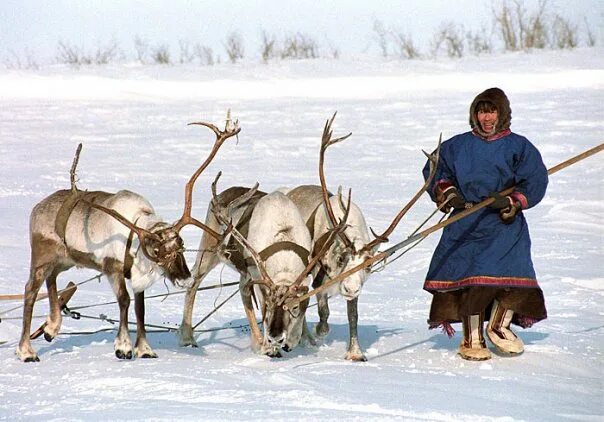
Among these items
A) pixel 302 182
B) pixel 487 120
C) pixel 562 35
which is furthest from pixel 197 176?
pixel 562 35

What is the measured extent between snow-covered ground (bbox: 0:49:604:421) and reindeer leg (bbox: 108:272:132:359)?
0.12 meters

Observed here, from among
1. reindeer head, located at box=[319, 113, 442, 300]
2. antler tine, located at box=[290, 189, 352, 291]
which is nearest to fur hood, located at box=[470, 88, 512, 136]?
reindeer head, located at box=[319, 113, 442, 300]

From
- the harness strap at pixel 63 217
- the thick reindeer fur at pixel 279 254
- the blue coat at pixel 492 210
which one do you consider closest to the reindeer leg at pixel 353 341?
the thick reindeer fur at pixel 279 254

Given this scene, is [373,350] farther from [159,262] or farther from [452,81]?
[452,81]

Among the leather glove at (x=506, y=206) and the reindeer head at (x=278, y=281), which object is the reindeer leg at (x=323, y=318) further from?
the leather glove at (x=506, y=206)

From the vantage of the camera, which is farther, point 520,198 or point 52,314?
point 52,314

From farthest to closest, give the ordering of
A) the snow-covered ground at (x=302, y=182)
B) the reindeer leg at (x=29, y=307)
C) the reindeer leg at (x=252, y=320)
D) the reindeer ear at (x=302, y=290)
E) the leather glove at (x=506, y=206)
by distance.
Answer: the reindeer leg at (x=252, y=320) → the reindeer leg at (x=29, y=307) → the reindeer ear at (x=302, y=290) → the leather glove at (x=506, y=206) → the snow-covered ground at (x=302, y=182)

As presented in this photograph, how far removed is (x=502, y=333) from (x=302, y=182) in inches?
363

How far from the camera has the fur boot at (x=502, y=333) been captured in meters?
7.18

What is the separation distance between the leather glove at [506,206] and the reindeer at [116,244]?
5.84 ft

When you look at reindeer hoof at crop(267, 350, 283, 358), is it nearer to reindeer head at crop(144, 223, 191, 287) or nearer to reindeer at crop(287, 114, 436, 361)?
reindeer at crop(287, 114, 436, 361)

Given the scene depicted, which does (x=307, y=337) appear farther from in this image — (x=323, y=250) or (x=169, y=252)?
(x=169, y=252)

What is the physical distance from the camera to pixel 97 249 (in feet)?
24.5

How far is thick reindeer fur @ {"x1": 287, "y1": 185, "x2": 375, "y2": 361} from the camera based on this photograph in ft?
23.6
